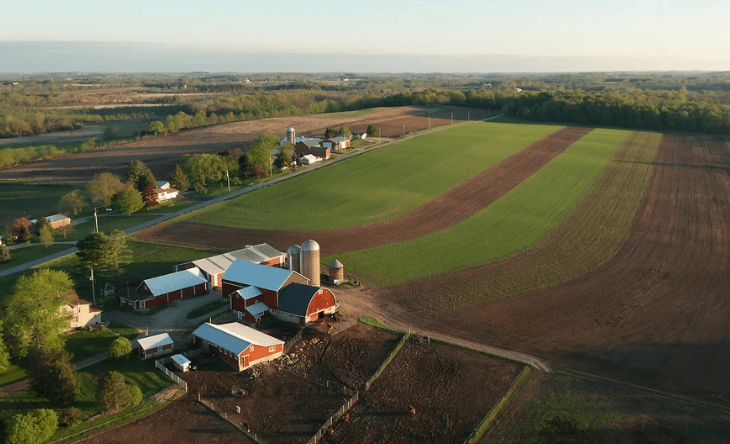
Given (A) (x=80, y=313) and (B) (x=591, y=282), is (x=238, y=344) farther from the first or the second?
(B) (x=591, y=282)

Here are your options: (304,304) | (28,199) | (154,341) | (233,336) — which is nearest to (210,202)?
(28,199)

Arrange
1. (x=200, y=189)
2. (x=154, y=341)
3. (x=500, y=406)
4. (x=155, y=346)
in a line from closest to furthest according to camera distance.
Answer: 1. (x=500, y=406)
2. (x=155, y=346)
3. (x=154, y=341)
4. (x=200, y=189)

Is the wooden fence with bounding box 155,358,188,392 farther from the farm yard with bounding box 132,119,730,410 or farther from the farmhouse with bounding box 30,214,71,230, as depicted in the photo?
the farmhouse with bounding box 30,214,71,230

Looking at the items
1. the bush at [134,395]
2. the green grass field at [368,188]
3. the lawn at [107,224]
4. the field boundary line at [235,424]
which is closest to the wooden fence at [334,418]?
the field boundary line at [235,424]

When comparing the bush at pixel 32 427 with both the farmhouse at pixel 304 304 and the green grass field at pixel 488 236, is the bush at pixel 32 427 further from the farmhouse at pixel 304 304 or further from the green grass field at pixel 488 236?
the green grass field at pixel 488 236

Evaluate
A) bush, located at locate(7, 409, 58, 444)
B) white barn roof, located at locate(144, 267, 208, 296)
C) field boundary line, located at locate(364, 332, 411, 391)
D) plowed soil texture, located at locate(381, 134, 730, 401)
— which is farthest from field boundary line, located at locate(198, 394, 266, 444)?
plowed soil texture, located at locate(381, 134, 730, 401)

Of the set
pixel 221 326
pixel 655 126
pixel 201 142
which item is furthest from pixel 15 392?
pixel 655 126
